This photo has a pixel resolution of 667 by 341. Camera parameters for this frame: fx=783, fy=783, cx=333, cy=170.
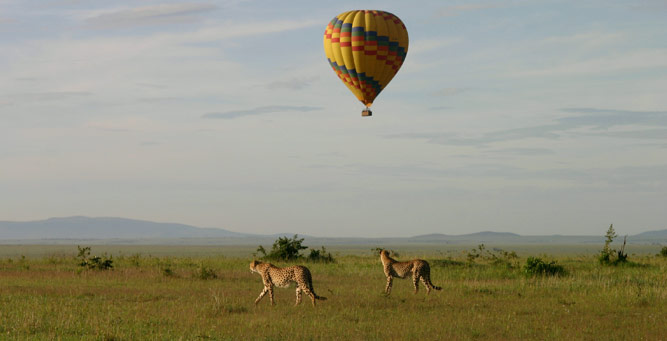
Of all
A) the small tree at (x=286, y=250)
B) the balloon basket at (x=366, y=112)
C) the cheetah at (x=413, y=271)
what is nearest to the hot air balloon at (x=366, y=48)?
the balloon basket at (x=366, y=112)

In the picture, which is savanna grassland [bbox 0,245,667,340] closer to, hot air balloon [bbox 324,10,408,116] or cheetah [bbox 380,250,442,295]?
cheetah [bbox 380,250,442,295]

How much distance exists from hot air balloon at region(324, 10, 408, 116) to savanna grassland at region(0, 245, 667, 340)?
1117 centimetres

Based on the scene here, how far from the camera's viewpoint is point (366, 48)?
37.7m

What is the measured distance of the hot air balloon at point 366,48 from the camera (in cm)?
3769

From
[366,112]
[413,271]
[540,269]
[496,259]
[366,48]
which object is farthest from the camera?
[366,112]

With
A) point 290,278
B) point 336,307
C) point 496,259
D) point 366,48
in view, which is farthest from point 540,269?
point 290,278

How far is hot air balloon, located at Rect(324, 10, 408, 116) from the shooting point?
124ft

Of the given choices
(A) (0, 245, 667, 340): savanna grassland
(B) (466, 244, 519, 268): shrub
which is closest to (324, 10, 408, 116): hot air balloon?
(B) (466, 244, 519, 268): shrub

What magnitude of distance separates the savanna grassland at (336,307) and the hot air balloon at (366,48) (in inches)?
440

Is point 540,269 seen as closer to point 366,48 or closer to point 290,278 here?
point 366,48

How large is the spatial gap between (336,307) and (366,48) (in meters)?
19.4

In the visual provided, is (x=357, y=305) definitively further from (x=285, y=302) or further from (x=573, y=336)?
(x=573, y=336)

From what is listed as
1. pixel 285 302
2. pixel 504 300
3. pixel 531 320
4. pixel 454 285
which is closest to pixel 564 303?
pixel 504 300

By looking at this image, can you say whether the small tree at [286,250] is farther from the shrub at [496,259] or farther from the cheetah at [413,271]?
the cheetah at [413,271]
